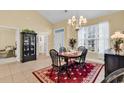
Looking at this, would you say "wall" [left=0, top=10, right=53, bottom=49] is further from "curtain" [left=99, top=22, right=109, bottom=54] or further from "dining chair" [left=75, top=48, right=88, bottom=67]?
"curtain" [left=99, top=22, right=109, bottom=54]

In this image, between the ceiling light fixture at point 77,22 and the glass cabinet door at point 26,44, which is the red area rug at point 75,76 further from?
the glass cabinet door at point 26,44

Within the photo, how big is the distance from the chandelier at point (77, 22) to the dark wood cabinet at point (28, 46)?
8.60 feet

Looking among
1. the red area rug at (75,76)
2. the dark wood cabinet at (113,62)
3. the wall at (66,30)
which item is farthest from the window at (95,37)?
the red area rug at (75,76)

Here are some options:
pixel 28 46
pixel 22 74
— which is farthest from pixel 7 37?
pixel 22 74

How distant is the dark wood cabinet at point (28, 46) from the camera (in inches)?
232

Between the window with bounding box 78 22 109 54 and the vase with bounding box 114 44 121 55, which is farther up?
the window with bounding box 78 22 109 54

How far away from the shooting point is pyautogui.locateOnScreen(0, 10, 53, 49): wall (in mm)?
4227

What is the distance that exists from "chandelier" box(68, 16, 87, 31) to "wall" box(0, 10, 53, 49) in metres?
0.75

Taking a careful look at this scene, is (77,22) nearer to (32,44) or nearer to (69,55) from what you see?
(69,55)

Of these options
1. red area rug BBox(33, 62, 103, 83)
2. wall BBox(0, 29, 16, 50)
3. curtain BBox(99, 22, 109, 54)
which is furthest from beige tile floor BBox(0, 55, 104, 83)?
wall BBox(0, 29, 16, 50)

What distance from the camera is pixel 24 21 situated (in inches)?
218

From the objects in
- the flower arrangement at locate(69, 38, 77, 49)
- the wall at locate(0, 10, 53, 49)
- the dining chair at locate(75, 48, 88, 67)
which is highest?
the wall at locate(0, 10, 53, 49)
